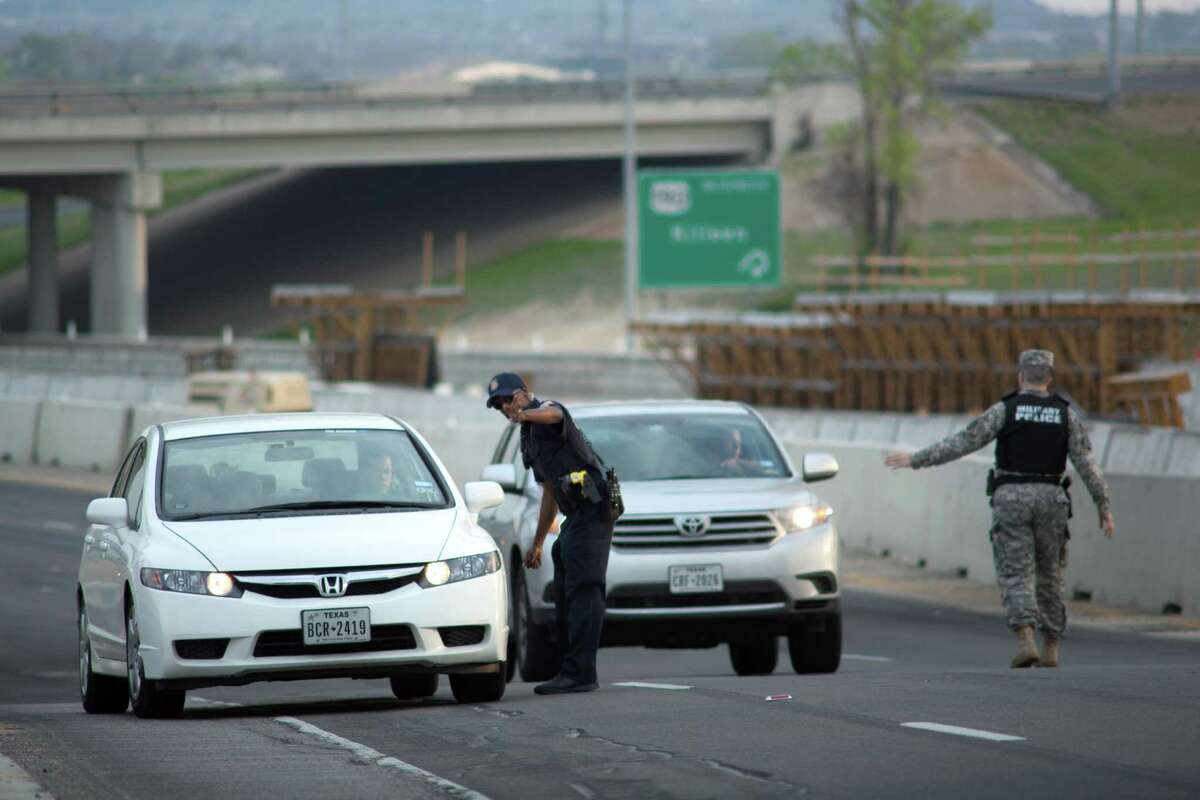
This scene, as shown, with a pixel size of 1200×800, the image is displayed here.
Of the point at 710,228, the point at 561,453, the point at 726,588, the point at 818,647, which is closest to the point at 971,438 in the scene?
the point at 818,647

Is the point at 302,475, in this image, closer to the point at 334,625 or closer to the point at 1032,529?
the point at 334,625

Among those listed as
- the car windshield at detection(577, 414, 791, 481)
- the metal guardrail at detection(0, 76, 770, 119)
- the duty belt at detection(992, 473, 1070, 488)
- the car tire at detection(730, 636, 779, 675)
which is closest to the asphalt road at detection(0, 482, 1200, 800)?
the duty belt at detection(992, 473, 1070, 488)

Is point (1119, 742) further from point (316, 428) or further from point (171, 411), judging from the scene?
point (171, 411)

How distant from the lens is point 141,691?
10.7 metres

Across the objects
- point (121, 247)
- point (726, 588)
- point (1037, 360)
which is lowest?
point (726, 588)

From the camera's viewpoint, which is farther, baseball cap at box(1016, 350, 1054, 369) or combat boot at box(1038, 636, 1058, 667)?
combat boot at box(1038, 636, 1058, 667)

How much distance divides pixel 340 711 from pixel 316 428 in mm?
1448

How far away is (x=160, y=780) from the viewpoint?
28.1 ft

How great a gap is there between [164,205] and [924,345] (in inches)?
2371

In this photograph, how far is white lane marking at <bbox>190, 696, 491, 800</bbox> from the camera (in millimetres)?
7922

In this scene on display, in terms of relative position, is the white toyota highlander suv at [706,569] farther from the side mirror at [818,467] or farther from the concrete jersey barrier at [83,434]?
the concrete jersey barrier at [83,434]

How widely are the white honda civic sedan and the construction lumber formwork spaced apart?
2979cm

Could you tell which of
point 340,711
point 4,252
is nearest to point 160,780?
point 340,711

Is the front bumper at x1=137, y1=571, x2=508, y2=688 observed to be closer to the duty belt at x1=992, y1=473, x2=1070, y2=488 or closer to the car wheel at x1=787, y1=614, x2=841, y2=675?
the car wheel at x1=787, y1=614, x2=841, y2=675
